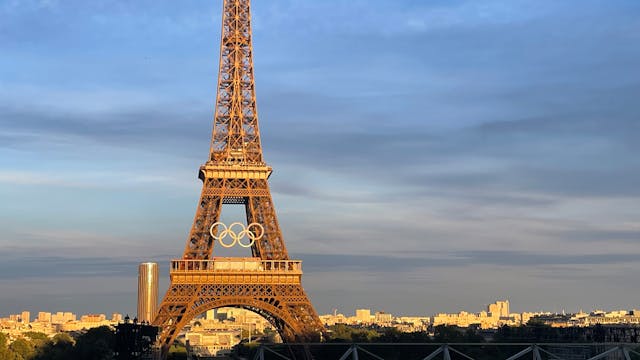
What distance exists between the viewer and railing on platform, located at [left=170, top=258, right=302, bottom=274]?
108 metres

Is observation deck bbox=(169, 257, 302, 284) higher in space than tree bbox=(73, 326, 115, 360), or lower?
higher

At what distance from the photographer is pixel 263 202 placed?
111750 millimetres

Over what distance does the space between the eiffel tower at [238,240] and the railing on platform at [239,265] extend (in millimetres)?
107

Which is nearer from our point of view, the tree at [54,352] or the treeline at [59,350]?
the treeline at [59,350]

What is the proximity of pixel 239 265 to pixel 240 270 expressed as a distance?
0.57 metres

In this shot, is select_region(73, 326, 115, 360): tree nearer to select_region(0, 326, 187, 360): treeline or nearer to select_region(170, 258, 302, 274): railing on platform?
select_region(0, 326, 187, 360): treeline

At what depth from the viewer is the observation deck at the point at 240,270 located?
352 ft

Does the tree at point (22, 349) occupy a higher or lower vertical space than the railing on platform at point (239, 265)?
lower

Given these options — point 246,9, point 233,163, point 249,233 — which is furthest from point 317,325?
point 246,9

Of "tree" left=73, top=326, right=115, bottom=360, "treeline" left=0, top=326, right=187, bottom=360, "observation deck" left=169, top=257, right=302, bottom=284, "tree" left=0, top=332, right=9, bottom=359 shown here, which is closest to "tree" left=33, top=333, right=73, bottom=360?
"treeline" left=0, top=326, right=187, bottom=360

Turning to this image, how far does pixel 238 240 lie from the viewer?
363 ft

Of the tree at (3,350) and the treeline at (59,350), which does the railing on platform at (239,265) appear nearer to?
the treeline at (59,350)

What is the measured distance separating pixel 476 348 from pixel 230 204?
149 ft

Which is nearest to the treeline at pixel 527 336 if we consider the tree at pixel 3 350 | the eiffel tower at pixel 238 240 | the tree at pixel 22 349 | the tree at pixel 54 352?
the eiffel tower at pixel 238 240
